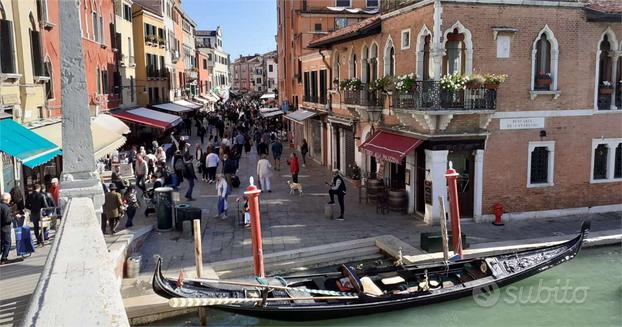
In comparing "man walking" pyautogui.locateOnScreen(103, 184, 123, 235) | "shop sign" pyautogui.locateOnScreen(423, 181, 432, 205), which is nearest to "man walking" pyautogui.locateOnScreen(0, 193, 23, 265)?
"man walking" pyautogui.locateOnScreen(103, 184, 123, 235)

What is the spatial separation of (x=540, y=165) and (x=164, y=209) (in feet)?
34.0

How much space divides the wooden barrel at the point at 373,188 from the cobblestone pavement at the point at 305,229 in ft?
1.17

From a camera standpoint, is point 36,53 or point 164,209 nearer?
point 164,209

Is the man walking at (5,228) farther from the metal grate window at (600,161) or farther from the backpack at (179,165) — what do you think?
the metal grate window at (600,161)

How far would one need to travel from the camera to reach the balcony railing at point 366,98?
17.3 metres

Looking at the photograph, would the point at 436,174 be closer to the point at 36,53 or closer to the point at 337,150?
the point at 337,150

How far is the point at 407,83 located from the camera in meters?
14.2

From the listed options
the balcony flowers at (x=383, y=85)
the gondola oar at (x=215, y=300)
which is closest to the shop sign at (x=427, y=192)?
the balcony flowers at (x=383, y=85)

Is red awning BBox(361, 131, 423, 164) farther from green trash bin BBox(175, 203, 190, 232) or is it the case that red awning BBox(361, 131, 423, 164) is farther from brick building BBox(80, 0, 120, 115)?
brick building BBox(80, 0, 120, 115)

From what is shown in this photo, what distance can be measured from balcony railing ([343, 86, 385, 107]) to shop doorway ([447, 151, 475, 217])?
135 inches

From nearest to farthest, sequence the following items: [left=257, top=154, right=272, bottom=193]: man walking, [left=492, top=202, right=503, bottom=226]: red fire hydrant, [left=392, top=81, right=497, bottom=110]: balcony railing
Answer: [left=392, top=81, right=497, bottom=110]: balcony railing, [left=492, top=202, right=503, bottom=226]: red fire hydrant, [left=257, top=154, right=272, bottom=193]: man walking

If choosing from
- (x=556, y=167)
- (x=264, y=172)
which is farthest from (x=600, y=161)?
(x=264, y=172)

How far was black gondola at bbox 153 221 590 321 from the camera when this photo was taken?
916cm

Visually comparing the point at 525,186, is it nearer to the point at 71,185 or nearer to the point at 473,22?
the point at 473,22
